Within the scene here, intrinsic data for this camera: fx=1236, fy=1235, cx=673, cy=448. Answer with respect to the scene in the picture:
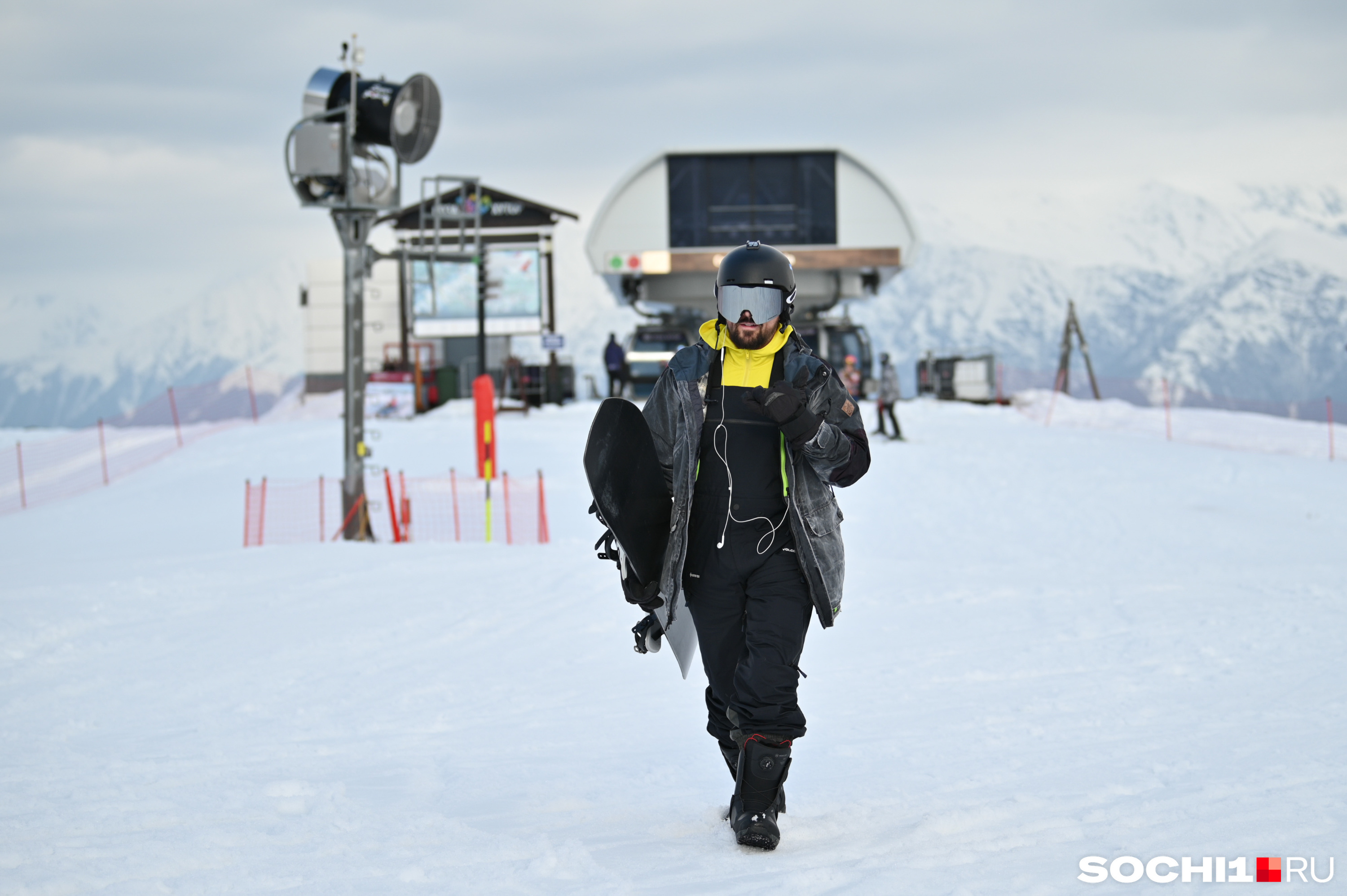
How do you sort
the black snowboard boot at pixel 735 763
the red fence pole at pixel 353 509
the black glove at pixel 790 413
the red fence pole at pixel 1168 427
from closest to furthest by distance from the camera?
the black glove at pixel 790 413
the black snowboard boot at pixel 735 763
the red fence pole at pixel 353 509
the red fence pole at pixel 1168 427

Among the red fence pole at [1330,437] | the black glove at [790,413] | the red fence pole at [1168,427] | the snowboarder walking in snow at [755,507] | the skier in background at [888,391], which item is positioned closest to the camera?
the black glove at [790,413]

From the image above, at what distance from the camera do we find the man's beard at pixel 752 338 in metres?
3.80

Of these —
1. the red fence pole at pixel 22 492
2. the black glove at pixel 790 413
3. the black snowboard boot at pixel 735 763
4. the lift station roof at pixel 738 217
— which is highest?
the lift station roof at pixel 738 217

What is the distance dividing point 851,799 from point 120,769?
2743 millimetres

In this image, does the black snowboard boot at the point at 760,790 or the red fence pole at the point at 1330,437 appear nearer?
the black snowboard boot at the point at 760,790

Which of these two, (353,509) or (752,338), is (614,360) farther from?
(752,338)

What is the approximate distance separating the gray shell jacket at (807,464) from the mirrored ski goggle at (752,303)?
0.13 metres

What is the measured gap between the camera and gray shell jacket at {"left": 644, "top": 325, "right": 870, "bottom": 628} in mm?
3719

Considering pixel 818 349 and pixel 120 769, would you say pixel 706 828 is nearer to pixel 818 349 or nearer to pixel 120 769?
pixel 120 769

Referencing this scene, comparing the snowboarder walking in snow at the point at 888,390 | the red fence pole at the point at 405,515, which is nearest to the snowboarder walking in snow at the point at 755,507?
the red fence pole at the point at 405,515

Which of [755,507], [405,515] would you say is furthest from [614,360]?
[755,507]

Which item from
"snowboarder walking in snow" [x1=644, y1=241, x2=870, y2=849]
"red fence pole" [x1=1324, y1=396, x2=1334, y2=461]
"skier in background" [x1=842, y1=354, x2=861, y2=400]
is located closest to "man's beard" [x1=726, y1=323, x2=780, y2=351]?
"snowboarder walking in snow" [x1=644, y1=241, x2=870, y2=849]

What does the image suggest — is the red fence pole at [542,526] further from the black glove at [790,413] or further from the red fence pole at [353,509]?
the black glove at [790,413]

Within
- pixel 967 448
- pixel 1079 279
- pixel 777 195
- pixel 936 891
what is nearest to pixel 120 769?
pixel 936 891
